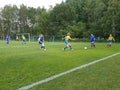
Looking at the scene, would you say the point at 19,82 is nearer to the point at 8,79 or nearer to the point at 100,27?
the point at 8,79

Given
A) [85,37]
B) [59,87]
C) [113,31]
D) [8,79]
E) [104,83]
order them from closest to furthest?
1. [59,87]
2. [104,83]
3. [8,79]
4. [113,31]
5. [85,37]

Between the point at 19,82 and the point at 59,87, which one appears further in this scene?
the point at 19,82

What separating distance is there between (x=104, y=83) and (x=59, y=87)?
1661 mm

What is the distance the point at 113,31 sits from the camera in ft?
259

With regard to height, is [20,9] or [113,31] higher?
[20,9]

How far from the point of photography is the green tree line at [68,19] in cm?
8000

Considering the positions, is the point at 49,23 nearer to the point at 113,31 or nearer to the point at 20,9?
the point at 20,9

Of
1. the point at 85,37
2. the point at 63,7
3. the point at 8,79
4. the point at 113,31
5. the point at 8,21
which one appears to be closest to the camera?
the point at 8,79

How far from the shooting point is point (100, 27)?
82.9 meters

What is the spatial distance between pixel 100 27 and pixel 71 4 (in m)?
26.6

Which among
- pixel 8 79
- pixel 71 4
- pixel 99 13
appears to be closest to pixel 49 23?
pixel 71 4

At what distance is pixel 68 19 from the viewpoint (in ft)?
335

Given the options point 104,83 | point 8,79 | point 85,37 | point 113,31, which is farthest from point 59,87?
point 85,37

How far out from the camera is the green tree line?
80.0 meters
